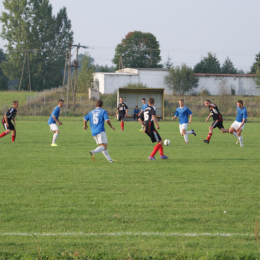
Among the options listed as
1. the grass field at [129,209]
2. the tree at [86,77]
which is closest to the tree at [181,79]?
the tree at [86,77]

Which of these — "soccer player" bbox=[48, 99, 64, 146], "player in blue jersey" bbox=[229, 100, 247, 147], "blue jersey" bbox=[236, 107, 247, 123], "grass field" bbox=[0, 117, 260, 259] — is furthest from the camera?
"blue jersey" bbox=[236, 107, 247, 123]

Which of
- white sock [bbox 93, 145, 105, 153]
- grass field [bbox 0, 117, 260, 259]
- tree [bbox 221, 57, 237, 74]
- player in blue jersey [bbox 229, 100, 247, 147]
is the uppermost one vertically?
tree [bbox 221, 57, 237, 74]

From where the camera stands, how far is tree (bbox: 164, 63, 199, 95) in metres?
56.2

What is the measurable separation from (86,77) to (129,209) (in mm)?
52219

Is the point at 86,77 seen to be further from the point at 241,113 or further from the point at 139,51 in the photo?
the point at 241,113

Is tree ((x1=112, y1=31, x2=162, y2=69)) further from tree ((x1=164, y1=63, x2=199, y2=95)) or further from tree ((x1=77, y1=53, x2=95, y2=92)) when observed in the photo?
tree ((x1=77, y1=53, x2=95, y2=92))

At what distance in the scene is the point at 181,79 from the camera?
184 feet

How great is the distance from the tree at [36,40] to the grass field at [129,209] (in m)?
58.5

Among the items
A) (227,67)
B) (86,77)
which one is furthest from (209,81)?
(227,67)

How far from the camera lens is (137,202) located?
5.48 meters

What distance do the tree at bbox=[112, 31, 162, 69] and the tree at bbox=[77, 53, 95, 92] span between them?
23.7 meters

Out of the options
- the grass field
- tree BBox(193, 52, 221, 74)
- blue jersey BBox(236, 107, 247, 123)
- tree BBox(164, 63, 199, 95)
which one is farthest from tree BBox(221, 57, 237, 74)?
the grass field

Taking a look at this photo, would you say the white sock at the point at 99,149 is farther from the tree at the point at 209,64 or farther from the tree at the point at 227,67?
the tree at the point at 227,67

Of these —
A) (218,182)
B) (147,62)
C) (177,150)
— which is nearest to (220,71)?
(147,62)
